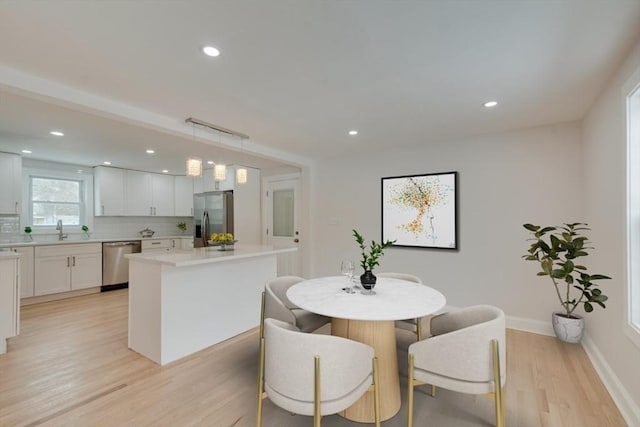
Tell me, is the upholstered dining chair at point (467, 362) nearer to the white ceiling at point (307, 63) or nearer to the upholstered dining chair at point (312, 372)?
the upholstered dining chair at point (312, 372)

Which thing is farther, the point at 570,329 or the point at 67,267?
the point at 67,267

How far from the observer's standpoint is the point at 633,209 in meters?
1.92

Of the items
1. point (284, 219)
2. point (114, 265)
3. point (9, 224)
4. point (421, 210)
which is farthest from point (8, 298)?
point (421, 210)

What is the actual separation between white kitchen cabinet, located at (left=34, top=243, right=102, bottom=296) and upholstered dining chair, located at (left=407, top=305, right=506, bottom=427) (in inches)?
211

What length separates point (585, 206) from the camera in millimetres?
A: 3002

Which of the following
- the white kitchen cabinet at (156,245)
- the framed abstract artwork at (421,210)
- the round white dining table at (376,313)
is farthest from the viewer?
the white kitchen cabinet at (156,245)

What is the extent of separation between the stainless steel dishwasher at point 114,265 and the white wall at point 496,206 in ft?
14.2

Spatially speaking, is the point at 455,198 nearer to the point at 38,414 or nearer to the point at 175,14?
the point at 175,14

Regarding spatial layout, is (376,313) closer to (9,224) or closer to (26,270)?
(26,270)

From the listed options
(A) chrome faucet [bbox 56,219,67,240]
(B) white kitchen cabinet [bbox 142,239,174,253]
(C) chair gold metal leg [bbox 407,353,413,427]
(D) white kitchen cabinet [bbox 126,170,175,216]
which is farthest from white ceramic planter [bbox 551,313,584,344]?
(A) chrome faucet [bbox 56,219,67,240]

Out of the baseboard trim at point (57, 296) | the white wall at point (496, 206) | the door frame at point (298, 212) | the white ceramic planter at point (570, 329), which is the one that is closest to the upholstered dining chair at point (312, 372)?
the white ceramic planter at point (570, 329)

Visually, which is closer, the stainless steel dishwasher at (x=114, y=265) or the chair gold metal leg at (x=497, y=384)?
the chair gold metal leg at (x=497, y=384)

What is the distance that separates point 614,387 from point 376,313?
195 cm

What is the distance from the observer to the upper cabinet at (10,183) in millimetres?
4207
